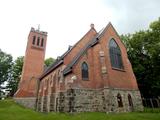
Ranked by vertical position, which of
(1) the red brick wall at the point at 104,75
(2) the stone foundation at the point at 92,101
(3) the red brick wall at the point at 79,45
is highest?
(3) the red brick wall at the point at 79,45

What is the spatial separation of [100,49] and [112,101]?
719cm

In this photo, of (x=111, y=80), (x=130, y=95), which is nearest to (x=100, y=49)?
(x=111, y=80)

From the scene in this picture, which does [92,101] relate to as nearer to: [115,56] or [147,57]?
[115,56]

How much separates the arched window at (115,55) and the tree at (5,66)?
41649 mm

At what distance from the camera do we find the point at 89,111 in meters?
18.2

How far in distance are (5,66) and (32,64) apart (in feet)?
59.3

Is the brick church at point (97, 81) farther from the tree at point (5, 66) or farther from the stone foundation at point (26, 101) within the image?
the tree at point (5, 66)

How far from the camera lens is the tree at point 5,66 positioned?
50.7m

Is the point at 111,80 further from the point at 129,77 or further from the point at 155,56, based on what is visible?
the point at 155,56

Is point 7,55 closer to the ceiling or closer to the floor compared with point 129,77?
closer to the ceiling

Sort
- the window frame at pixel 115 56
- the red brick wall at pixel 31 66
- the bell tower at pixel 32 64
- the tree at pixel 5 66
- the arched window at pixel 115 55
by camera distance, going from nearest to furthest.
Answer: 1. the window frame at pixel 115 56
2. the arched window at pixel 115 55
3. the bell tower at pixel 32 64
4. the red brick wall at pixel 31 66
5. the tree at pixel 5 66

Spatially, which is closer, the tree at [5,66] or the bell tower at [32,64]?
the bell tower at [32,64]

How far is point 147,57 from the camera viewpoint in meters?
31.2

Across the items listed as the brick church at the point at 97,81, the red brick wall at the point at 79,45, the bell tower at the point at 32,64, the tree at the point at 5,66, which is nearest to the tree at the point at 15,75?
the tree at the point at 5,66
